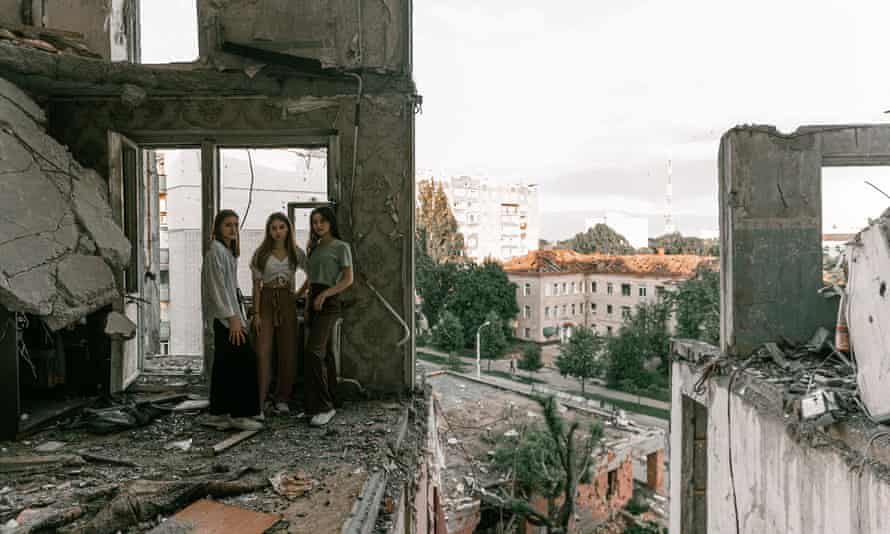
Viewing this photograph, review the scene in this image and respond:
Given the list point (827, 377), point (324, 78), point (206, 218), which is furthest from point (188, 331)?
point (827, 377)

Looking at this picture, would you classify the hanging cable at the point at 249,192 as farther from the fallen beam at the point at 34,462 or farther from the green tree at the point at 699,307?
the green tree at the point at 699,307

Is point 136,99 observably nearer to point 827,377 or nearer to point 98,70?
point 98,70

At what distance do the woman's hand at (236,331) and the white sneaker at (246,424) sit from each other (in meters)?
0.62

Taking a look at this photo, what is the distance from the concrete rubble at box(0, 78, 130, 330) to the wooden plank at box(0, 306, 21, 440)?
14cm

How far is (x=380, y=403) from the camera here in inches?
193

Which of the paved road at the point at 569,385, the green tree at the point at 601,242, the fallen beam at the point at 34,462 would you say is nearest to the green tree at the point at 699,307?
the paved road at the point at 569,385

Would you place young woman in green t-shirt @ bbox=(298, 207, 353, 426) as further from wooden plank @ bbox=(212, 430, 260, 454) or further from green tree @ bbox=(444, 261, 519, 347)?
green tree @ bbox=(444, 261, 519, 347)

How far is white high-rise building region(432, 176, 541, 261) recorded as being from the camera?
44.2m

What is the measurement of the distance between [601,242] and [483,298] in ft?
55.3

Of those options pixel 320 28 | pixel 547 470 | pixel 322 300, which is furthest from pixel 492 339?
pixel 322 300

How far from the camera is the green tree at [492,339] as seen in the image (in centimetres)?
3164

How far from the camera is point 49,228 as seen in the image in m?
4.41

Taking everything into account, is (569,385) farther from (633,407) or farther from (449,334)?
(449,334)

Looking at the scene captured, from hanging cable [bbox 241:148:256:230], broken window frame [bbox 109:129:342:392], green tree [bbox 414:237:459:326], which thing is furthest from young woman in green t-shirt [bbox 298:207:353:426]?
green tree [bbox 414:237:459:326]
